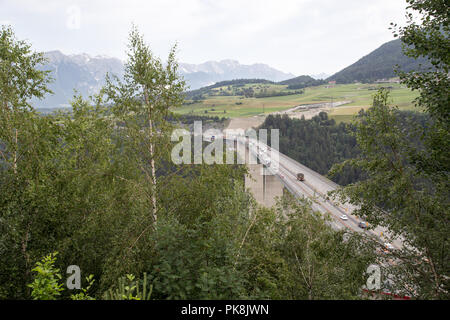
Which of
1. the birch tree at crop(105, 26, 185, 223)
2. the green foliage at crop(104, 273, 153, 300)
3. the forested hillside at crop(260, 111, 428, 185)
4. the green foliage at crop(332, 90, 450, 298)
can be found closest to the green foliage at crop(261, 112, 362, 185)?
the forested hillside at crop(260, 111, 428, 185)

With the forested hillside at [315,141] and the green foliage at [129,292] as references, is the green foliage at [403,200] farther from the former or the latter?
the forested hillside at [315,141]

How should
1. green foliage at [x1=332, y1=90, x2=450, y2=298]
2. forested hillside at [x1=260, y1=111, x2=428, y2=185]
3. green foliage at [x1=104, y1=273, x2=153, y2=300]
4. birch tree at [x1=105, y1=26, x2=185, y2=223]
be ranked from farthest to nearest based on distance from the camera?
forested hillside at [x1=260, y1=111, x2=428, y2=185] → birch tree at [x1=105, y1=26, x2=185, y2=223] → green foliage at [x1=332, y1=90, x2=450, y2=298] → green foliage at [x1=104, y1=273, x2=153, y2=300]

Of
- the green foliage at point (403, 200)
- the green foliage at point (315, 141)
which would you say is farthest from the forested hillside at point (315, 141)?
the green foliage at point (403, 200)

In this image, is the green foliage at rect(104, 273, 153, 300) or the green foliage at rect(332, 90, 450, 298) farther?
the green foliage at rect(332, 90, 450, 298)

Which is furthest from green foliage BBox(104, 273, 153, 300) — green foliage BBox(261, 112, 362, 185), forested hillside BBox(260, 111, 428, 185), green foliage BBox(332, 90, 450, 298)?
green foliage BBox(261, 112, 362, 185)

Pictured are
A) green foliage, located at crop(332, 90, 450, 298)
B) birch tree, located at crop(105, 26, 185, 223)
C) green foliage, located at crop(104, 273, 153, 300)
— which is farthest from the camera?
birch tree, located at crop(105, 26, 185, 223)

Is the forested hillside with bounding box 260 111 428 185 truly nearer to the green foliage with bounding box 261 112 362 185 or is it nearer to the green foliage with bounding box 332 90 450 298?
the green foliage with bounding box 261 112 362 185

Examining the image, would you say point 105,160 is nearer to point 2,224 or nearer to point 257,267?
point 2,224

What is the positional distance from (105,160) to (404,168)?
10631mm

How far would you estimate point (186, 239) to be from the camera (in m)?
6.70

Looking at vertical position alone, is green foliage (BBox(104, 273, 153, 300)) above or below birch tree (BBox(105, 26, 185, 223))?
below

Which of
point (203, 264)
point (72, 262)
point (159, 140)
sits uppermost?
point (159, 140)

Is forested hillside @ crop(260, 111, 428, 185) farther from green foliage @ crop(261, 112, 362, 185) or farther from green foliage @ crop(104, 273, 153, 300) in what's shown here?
green foliage @ crop(104, 273, 153, 300)
